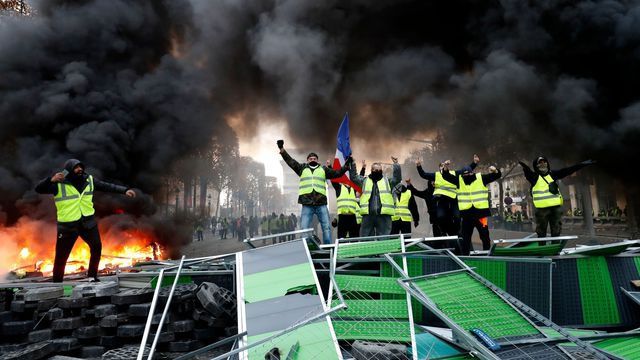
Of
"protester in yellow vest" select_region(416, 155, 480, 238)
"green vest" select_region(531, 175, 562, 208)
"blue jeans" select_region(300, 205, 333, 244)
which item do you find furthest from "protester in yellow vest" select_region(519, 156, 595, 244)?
"blue jeans" select_region(300, 205, 333, 244)

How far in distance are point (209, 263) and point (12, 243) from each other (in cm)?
1065

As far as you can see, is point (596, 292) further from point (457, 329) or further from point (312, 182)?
point (312, 182)

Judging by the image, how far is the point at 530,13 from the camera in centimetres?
1207

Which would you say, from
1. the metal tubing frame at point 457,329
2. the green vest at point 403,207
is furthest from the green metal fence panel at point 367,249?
the green vest at point 403,207

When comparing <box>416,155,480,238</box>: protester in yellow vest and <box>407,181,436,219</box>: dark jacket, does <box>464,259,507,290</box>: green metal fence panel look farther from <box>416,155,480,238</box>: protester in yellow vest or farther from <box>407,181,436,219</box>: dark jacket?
<box>407,181,436,219</box>: dark jacket

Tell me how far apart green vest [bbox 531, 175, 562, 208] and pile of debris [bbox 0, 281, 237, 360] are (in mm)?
4849

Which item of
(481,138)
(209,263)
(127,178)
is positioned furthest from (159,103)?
(481,138)

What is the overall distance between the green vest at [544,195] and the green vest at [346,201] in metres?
3.14

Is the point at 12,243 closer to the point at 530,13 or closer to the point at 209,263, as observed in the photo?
the point at 209,263

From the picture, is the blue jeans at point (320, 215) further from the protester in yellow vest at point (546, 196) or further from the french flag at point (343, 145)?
the protester in yellow vest at point (546, 196)

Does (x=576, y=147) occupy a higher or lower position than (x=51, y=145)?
lower

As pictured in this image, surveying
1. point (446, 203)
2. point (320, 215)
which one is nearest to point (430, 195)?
point (446, 203)

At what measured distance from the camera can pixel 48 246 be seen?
36.7 ft

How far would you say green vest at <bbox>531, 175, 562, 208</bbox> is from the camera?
5492 millimetres
